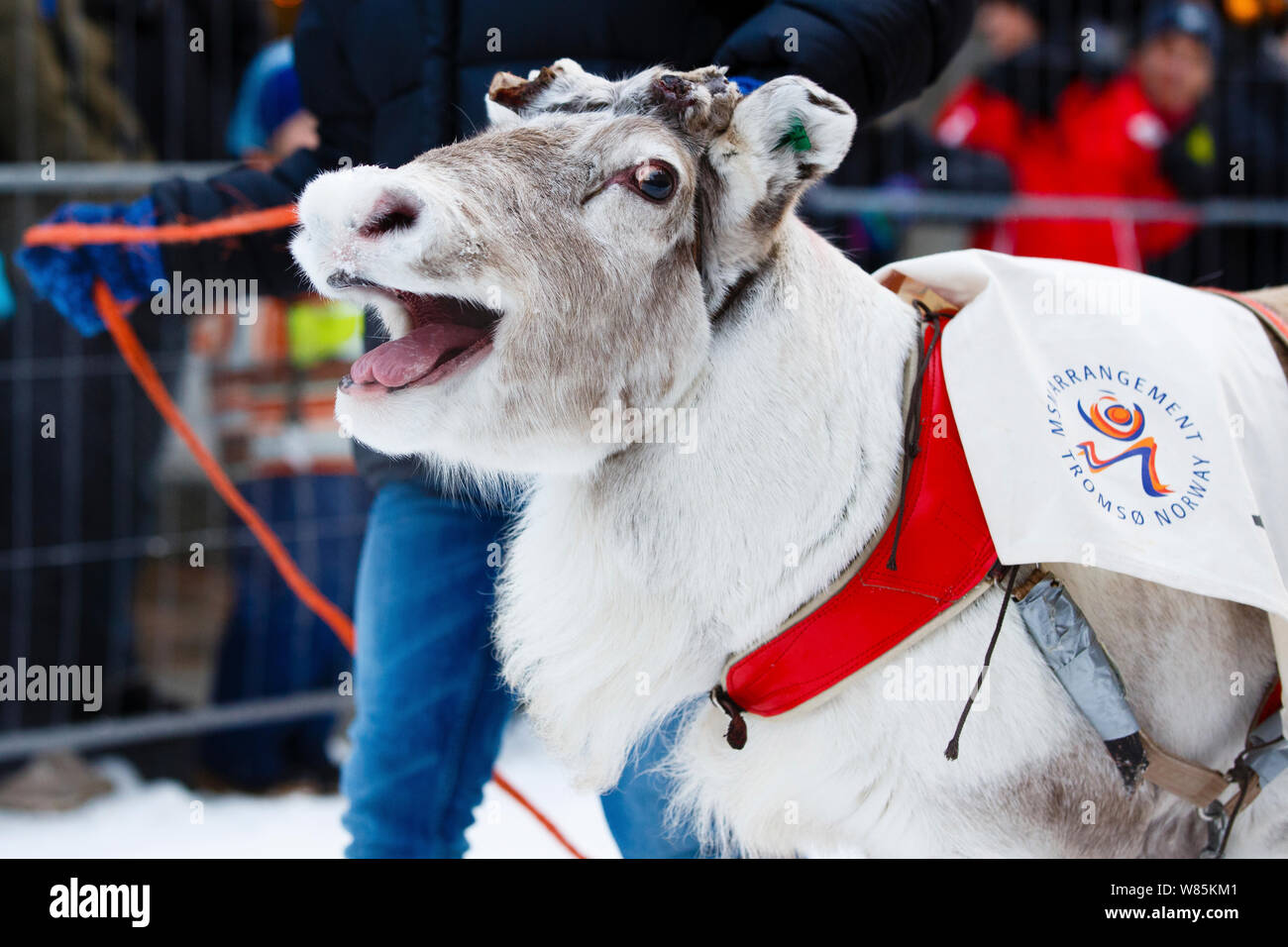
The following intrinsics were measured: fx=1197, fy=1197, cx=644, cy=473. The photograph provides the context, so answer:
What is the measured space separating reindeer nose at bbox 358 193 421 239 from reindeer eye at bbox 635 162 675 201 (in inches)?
13.4

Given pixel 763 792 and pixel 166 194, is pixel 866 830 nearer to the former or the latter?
pixel 763 792

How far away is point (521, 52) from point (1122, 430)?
4.17ft

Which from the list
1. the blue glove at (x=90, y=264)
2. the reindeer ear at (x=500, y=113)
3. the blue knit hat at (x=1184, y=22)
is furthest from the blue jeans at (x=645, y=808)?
the blue knit hat at (x=1184, y=22)

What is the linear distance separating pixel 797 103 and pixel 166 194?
1447 millimetres

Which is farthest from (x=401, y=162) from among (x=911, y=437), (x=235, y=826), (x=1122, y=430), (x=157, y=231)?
(x=235, y=826)

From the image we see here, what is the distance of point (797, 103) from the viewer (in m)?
1.72

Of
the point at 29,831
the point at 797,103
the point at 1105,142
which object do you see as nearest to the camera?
the point at 797,103

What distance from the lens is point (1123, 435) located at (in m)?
1.83

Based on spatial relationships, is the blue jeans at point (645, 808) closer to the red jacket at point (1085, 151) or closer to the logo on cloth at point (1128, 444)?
the logo on cloth at point (1128, 444)

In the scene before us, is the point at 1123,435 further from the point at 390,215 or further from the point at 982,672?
the point at 390,215

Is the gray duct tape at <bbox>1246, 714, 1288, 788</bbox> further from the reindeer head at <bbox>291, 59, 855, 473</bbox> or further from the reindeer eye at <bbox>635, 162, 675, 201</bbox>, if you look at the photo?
the reindeer eye at <bbox>635, 162, 675, 201</bbox>

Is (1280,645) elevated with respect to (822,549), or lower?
lower
